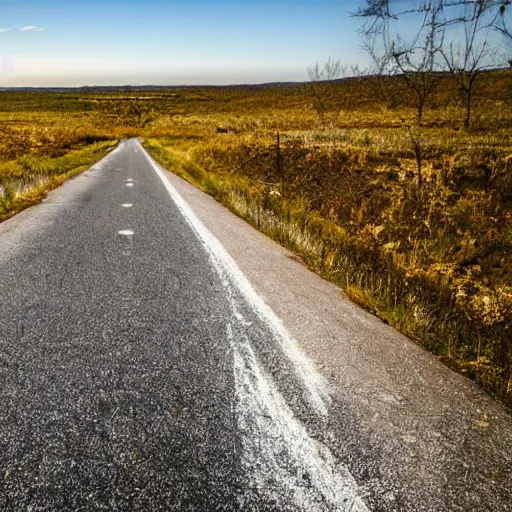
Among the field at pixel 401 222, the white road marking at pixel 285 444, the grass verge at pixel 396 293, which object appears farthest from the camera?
the field at pixel 401 222

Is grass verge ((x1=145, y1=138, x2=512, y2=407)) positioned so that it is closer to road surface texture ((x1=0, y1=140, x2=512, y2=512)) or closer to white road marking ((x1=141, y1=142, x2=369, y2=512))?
road surface texture ((x1=0, y1=140, x2=512, y2=512))

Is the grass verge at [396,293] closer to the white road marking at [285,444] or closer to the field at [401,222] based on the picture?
the field at [401,222]

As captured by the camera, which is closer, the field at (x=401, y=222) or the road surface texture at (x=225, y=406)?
the road surface texture at (x=225, y=406)

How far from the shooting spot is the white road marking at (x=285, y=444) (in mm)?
1356

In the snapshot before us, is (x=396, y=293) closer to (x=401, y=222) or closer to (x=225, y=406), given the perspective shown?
(x=225, y=406)

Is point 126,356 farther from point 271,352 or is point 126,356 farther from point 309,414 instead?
point 309,414

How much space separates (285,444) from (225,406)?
1.18 ft

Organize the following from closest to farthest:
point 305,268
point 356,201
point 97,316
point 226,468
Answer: point 226,468, point 97,316, point 305,268, point 356,201

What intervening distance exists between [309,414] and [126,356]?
1133 millimetres

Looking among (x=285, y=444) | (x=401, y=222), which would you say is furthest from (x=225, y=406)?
(x=401, y=222)

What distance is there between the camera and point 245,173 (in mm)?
13914

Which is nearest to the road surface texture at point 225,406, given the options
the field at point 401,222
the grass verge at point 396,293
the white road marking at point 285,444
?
the white road marking at point 285,444

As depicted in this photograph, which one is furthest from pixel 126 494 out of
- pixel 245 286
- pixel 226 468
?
pixel 245 286

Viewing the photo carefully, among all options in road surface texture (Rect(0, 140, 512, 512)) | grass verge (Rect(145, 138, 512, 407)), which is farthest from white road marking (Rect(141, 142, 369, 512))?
grass verge (Rect(145, 138, 512, 407))
